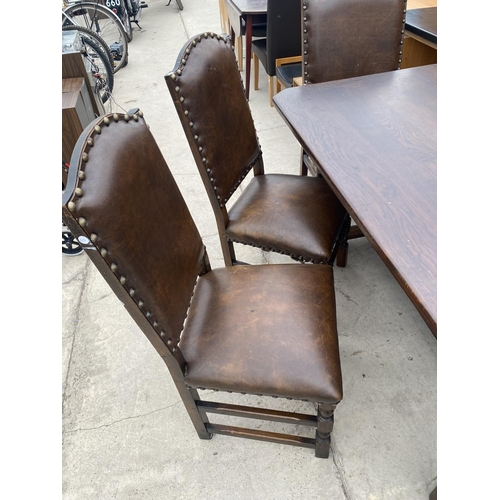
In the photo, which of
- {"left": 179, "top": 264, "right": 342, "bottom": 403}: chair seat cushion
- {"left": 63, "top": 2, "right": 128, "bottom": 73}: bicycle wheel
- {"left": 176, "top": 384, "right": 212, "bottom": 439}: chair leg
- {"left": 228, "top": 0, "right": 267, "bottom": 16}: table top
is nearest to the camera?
{"left": 179, "top": 264, "right": 342, "bottom": 403}: chair seat cushion

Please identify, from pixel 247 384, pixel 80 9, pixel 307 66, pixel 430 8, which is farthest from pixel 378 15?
pixel 80 9

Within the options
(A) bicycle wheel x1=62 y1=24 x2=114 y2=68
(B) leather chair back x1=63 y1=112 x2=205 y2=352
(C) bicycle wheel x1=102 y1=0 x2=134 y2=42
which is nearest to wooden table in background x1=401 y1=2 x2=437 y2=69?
(B) leather chair back x1=63 y1=112 x2=205 y2=352

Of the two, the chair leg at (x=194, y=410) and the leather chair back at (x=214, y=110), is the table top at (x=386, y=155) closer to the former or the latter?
the leather chair back at (x=214, y=110)

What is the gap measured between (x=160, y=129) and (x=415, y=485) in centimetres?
283

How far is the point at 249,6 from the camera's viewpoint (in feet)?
8.82

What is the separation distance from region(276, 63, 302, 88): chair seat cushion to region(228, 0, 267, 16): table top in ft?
1.33

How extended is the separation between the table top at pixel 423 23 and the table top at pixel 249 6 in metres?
0.97

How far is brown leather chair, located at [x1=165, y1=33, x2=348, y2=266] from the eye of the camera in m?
1.10

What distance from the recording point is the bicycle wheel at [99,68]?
3135 millimetres

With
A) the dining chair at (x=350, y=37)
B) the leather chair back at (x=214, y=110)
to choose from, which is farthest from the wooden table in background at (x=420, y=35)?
the leather chair back at (x=214, y=110)

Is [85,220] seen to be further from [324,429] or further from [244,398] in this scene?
[244,398]

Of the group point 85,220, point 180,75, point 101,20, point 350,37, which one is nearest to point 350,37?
point 350,37

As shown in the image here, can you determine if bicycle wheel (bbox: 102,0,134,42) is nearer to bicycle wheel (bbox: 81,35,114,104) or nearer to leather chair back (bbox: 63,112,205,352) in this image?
bicycle wheel (bbox: 81,35,114,104)
